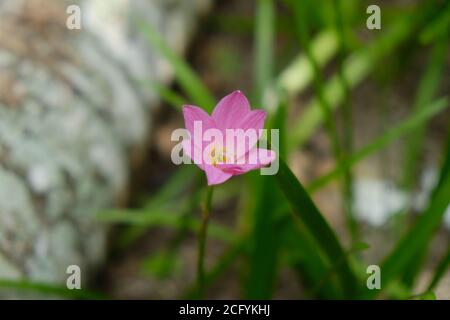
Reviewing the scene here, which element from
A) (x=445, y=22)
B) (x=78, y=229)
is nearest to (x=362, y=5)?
(x=445, y=22)

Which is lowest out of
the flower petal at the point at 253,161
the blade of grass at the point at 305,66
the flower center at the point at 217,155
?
the flower petal at the point at 253,161

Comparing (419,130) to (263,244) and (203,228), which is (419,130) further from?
(203,228)

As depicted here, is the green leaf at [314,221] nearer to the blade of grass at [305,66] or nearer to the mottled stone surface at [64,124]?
the mottled stone surface at [64,124]

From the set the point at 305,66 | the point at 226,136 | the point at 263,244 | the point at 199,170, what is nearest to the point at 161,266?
the point at 199,170

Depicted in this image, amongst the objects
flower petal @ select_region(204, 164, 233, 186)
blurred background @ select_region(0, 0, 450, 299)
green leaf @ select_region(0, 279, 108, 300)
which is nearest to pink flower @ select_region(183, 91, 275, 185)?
flower petal @ select_region(204, 164, 233, 186)

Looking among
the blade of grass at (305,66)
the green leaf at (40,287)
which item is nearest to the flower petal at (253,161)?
the green leaf at (40,287)
